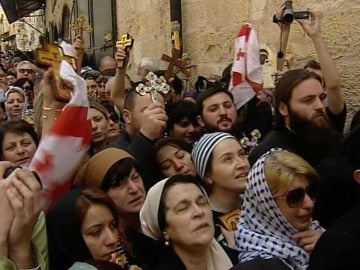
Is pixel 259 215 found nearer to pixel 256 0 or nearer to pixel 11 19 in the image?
pixel 256 0

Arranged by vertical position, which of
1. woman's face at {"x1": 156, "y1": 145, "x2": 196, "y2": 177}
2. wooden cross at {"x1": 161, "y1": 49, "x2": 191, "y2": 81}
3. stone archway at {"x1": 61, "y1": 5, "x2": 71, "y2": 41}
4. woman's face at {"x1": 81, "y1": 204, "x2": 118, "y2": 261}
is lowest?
woman's face at {"x1": 81, "y1": 204, "x2": 118, "y2": 261}

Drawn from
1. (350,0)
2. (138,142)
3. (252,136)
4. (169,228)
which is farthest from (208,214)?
(350,0)

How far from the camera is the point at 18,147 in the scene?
3.45 meters

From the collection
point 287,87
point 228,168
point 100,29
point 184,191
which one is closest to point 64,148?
point 184,191

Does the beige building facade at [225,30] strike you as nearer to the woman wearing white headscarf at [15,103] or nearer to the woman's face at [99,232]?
the woman wearing white headscarf at [15,103]

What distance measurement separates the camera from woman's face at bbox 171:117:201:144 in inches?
162

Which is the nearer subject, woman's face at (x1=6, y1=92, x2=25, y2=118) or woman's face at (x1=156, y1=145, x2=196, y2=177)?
woman's face at (x1=156, y1=145, x2=196, y2=177)

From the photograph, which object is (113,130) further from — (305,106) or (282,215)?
(282,215)

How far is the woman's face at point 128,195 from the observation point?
293cm

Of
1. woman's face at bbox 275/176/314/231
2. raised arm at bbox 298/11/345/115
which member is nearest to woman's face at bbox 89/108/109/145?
raised arm at bbox 298/11/345/115

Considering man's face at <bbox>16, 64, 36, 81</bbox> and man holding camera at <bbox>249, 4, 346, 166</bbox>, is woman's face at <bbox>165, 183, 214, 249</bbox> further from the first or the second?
man's face at <bbox>16, 64, 36, 81</bbox>

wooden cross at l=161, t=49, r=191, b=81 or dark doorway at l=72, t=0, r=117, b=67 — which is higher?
dark doorway at l=72, t=0, r=117, b=67

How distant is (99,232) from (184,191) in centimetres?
35

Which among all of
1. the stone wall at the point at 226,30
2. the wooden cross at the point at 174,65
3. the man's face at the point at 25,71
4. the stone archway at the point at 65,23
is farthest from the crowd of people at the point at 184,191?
the stone archway at the point at 65,23
